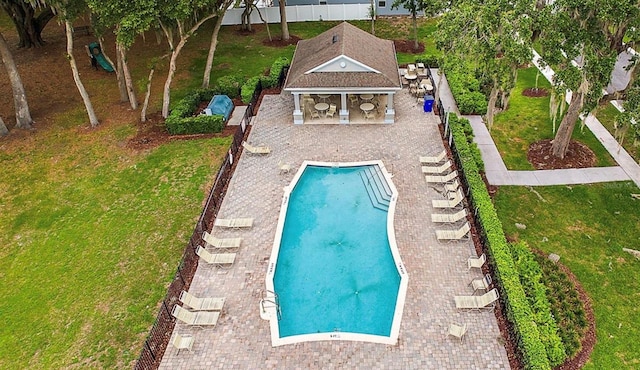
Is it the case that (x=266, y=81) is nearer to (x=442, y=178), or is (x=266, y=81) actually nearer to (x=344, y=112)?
(x=344, y=112)

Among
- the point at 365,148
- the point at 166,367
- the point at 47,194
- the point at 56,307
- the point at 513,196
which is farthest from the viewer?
the point at 365,148

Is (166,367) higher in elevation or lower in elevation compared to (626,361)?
higher

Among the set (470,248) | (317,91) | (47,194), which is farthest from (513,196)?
(47,194)

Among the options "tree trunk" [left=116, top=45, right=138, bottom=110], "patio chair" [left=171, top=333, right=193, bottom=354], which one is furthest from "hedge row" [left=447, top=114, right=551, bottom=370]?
"tree trunk" [left=116, top=45, right=138, bottom=110]

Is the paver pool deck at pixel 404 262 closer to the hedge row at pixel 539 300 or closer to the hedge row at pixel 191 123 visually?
the hedge row at pixel 539 300

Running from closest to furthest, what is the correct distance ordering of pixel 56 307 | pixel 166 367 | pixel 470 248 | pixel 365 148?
1. pixel 166 367
2. pixel 56 307
3. pixel 470 248
4. pixel 365 148

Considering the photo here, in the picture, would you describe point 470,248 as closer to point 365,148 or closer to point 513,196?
point 513,196

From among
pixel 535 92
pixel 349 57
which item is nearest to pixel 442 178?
pixel 349 57

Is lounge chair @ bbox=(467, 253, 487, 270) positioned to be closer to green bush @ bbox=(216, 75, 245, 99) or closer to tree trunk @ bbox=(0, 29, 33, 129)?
green bush @ bbox=(216, 75, 245, 99)
